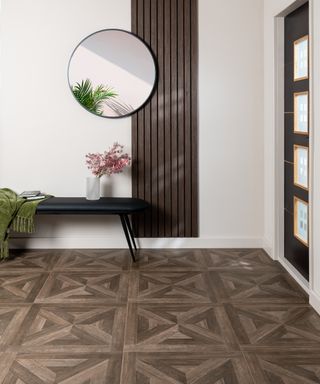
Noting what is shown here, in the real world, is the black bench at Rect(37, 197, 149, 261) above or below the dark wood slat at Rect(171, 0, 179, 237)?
below

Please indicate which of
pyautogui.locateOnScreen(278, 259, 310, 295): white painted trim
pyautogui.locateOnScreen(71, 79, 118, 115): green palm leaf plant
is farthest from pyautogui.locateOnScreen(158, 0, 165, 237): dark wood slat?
pyautogui.locateOnScreen(278, 259, 310, 295): white painted trim

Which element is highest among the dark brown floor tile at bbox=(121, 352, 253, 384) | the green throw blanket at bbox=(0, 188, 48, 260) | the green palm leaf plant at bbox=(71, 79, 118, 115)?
the green palm leaf plant at bbox=(71, 79, 118, 115)

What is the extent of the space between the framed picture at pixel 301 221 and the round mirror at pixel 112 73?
1857mm

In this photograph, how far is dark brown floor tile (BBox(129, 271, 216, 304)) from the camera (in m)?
4.34

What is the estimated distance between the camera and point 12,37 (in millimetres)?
5820

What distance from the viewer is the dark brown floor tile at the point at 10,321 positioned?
11.6 feet

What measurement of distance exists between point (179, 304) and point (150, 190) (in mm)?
1917

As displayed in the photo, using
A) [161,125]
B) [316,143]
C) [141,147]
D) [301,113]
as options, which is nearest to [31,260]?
[141,147]

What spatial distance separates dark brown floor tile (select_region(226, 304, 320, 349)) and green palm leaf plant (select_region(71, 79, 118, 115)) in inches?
99.7

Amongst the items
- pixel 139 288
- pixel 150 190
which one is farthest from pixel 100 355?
pixel 150 190

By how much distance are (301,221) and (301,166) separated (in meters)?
0.43

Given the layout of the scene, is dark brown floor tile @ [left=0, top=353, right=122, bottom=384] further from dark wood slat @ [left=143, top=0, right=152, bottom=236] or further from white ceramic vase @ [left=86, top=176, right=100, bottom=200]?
dark wood slat @ [left=143, top=0, right=152, bottom=236]

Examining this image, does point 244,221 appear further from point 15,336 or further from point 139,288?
point 15,336

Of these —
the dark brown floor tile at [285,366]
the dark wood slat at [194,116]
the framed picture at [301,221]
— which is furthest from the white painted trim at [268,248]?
the dark brown floor tile at [285,366]
